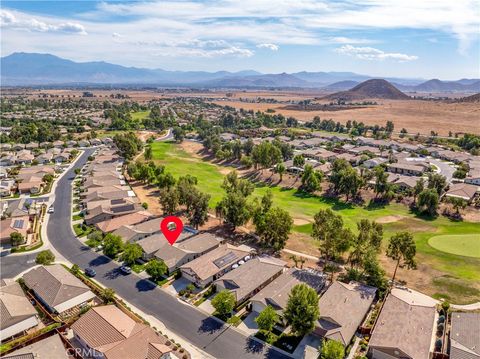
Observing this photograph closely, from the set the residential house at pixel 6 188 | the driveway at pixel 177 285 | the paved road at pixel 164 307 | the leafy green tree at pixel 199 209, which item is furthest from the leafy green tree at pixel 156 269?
the residential house at pixel 6 188

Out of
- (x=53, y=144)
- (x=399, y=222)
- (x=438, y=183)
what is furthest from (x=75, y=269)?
(x=53, y=144)

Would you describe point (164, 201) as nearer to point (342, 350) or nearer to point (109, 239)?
point (109, 239)

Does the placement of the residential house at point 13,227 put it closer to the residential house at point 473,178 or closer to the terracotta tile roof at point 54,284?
the terracotta tile roof at point 54,284

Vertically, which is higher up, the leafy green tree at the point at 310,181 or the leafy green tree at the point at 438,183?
the leafy green tree at the point at 438,183

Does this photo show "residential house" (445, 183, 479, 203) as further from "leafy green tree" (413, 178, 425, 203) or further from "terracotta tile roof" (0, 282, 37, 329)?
"terracotta tile roof" (0, 282, 37, 329)

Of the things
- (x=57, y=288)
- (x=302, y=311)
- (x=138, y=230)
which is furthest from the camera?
(x=138, y=230)

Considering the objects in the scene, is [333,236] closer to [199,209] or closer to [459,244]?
[199,209]
